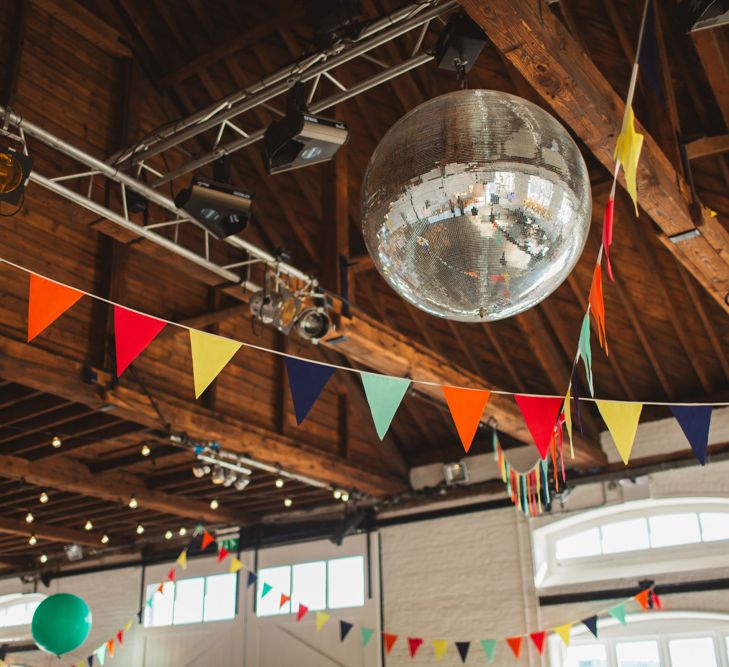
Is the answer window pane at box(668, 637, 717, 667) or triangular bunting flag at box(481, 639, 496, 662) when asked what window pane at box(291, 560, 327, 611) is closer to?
triangular bunting flag at box(481, 639, 496, 662)

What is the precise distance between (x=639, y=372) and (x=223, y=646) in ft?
21.9

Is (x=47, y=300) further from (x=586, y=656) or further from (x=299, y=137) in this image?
(x=586, y=656)

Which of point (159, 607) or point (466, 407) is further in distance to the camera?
point (159, 607)

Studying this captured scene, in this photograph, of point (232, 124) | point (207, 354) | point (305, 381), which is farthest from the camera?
point (232, 124)

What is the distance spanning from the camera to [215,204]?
18.2ft

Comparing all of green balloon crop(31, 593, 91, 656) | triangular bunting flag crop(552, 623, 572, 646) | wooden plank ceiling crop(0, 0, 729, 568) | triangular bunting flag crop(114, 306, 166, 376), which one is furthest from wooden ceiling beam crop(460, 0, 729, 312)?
green balloon crop(31, 593, 91, 656)

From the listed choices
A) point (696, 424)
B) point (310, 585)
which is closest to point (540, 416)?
point (696, 424)

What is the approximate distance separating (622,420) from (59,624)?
6709mm

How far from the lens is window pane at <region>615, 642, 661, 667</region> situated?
8258 millimetres

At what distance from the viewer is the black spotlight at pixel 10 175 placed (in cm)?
474

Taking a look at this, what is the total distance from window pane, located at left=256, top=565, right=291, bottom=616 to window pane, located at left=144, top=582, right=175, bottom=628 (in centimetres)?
176

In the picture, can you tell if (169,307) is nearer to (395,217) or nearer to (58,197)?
(58,197)

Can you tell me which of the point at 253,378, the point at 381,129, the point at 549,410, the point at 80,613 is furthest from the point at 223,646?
the point at 549,410

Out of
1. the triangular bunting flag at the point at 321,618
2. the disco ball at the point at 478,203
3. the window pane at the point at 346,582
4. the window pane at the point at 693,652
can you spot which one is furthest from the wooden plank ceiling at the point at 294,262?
the disco ball at the point at 478,203
